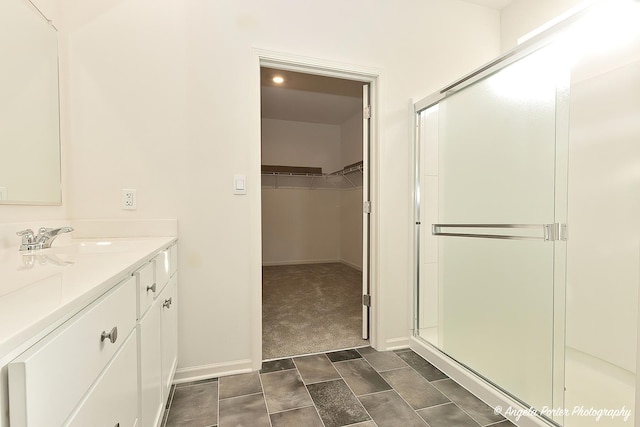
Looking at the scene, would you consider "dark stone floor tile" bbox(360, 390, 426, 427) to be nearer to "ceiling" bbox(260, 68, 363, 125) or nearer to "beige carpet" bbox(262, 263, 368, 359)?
"beige carpet" bbox(262, 263, 368, 359)

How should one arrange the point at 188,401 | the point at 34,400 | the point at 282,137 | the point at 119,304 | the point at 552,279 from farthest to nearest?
the point at 282,137, the point at 188,401, the point at 552,279, the point at 119,304, the point at 34,400

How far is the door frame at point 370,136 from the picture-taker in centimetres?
186

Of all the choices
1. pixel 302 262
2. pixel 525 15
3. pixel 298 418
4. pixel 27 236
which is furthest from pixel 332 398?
pixel 302 262

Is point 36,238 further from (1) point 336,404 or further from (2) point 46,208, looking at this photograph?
(1) point 336,404

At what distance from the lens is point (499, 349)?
1.58 m

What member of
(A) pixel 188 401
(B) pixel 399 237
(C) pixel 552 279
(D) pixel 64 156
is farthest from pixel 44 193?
(C) pixel 552 279

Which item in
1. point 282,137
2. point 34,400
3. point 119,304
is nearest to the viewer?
point 34,400

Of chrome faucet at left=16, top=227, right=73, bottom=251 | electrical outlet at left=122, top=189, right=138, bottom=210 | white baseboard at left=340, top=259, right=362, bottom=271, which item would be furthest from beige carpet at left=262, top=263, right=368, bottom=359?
chrome faucet at left=16, top=227, right=73, bottom=251

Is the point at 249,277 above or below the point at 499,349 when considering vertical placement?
above

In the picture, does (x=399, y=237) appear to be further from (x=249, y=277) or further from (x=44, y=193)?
(x=44, y=193)

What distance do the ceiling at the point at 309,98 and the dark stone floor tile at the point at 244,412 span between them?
290 centimetres

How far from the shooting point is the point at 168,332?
142 cm

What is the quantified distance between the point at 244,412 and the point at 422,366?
114cm

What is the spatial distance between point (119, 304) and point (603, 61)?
2.84 metres
